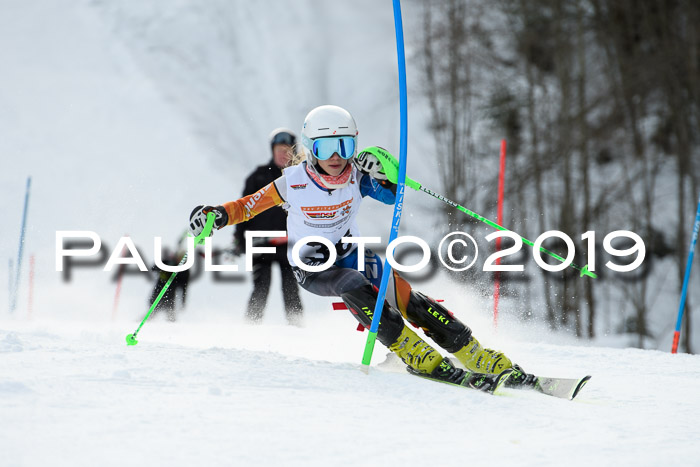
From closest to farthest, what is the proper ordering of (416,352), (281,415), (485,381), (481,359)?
(281,415), (485,381), (416,352), (481,359)

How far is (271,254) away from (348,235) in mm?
2025

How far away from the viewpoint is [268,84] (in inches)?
666

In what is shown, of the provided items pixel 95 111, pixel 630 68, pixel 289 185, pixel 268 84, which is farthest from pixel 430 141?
pixel 289 185

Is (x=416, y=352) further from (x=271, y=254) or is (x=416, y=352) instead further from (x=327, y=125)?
(x=271, y=254)

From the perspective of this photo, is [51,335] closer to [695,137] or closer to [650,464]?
[650,464]

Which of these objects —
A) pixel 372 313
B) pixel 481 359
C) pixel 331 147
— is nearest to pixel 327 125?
pixel 331 147

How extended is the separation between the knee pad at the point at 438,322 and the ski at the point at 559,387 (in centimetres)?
39

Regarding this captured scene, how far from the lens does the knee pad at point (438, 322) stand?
3424mm

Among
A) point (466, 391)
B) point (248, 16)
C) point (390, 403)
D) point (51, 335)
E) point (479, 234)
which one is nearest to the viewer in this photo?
point (390, 403)

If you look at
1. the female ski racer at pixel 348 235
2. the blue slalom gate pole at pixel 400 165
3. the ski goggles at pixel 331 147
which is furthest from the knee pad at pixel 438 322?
the ski goggles at pixel 331 147

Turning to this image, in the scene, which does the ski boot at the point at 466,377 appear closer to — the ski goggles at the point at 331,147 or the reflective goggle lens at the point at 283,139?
the ski goggles at the point at 331,147

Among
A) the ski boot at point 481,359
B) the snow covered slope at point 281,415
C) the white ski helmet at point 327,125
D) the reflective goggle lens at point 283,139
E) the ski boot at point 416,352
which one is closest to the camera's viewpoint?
the snow covered slope at point 281,415

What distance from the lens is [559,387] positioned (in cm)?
308

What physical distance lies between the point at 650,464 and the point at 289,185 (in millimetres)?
2241
